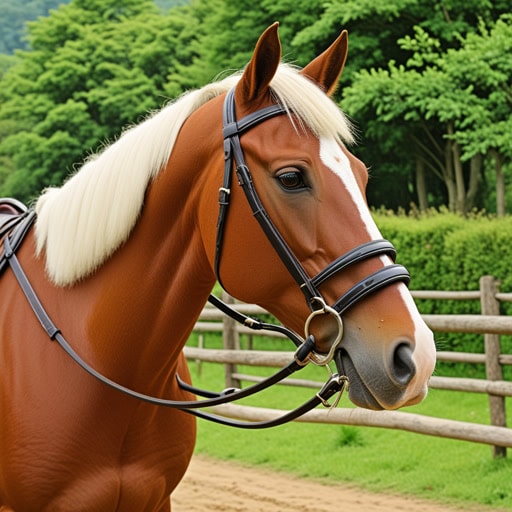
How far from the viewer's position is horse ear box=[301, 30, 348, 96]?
2.56 m

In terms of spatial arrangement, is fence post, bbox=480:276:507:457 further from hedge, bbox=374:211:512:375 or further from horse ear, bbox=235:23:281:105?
horse ear, bbox=235:23:281:105

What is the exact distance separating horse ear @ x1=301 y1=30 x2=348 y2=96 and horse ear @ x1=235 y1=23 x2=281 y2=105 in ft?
0.72

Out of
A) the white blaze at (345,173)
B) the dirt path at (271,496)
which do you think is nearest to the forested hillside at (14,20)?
the dirt path at (271,496)

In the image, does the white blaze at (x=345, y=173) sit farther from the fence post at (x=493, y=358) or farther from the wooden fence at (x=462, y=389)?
the fence post at (x=493, y=358)

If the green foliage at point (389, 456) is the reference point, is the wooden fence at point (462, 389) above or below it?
above

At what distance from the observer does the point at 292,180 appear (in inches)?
89.0

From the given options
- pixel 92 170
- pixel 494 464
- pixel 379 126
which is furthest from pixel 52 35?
pixel 92 170

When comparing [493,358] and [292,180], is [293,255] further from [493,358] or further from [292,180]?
[493,358]

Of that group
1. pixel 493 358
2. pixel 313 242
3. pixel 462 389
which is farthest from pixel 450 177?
pixel 313 242

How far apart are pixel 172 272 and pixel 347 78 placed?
1967 cm

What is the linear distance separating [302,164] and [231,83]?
1.91ft

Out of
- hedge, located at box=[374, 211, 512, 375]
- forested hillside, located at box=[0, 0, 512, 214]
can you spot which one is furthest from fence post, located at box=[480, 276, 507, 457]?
hedge, located at box=[374, 211, 512, 375]

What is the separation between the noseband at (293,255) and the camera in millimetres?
2137

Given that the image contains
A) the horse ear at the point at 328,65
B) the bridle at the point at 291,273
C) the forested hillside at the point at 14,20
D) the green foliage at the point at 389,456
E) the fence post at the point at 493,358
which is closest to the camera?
the bridle at the point at 291,273
